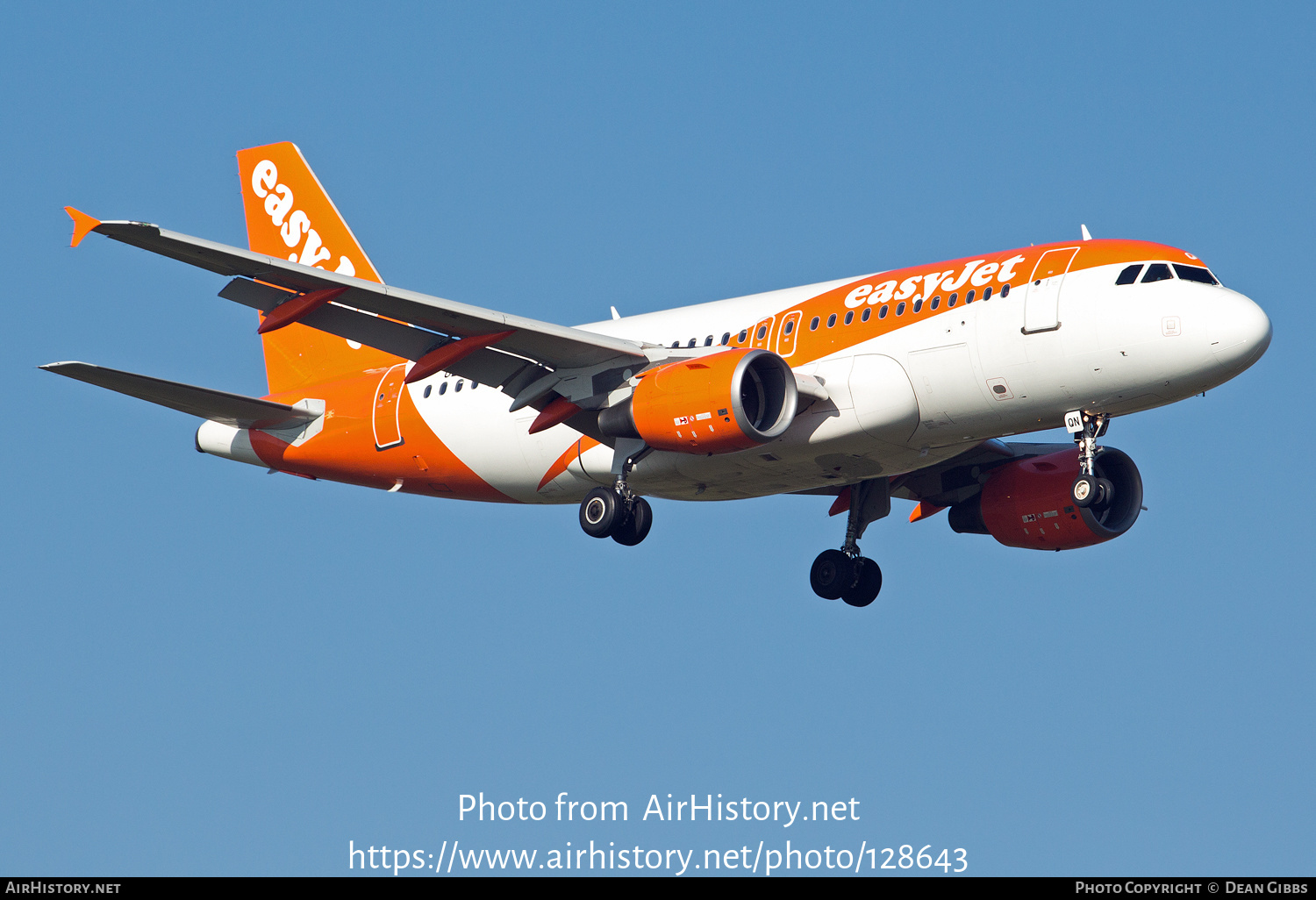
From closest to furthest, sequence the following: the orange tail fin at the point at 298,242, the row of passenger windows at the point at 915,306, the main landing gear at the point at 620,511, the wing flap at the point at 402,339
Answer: the row of passenger windows at the point at 915,306 < the wing flap at the point at 402,339 < the main landing gear at the point at 620,511 < the orange tail fin at the point at 298,242

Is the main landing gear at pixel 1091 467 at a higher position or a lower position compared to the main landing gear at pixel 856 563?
lower

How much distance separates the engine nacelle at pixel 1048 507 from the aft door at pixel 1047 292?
Answer: 18.7 ft

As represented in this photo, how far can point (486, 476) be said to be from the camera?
123 feet

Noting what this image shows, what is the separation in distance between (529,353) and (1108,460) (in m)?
11.9

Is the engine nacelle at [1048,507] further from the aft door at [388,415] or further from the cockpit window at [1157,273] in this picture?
the aft door at [388,415]

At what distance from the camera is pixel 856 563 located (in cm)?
3928

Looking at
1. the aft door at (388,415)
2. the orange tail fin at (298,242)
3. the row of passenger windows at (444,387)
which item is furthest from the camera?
the orange tail fin at (298,242)

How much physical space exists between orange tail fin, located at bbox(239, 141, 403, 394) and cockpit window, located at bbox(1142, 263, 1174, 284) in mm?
16902

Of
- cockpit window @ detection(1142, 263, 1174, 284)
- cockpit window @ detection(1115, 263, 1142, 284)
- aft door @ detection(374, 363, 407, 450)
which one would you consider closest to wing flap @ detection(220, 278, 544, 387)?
aft door @ detection(374, 363, 407, 450)

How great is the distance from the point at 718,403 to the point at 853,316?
10.5ft

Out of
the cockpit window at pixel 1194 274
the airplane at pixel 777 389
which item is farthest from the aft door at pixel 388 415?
the cockpit window at pixel 1194 274

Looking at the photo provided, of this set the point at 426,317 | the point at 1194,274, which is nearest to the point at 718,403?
the point at 426,317

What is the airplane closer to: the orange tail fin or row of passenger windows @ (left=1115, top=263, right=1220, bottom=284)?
row of passenger windows @ (left=1115, top=263, right=1220, bottom=284)

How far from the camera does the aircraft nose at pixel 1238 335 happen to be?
3016cm
